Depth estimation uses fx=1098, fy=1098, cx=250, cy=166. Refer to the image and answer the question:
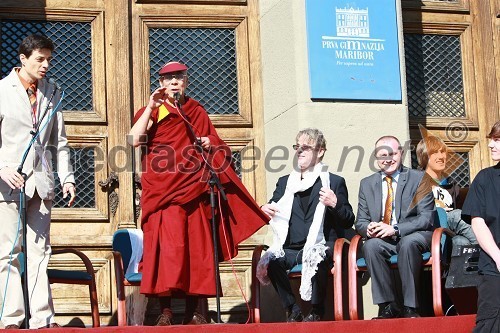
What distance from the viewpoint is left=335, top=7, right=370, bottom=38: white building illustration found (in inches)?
345

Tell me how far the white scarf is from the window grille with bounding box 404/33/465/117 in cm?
159

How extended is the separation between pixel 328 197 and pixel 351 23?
→ 1.71m

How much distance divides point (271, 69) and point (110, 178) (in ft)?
5.21

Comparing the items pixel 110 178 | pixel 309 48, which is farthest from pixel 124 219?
pixel 309 48

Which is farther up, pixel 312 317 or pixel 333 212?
pixel 333 212

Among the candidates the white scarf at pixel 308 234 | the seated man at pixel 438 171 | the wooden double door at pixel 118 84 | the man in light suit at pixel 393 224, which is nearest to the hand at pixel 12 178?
the wooden double door at pixel 118 84

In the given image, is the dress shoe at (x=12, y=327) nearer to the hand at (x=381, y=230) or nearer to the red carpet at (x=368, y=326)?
the red carpet at (x=368, y=326)

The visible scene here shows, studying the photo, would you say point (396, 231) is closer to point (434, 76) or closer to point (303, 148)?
point (303, 148)

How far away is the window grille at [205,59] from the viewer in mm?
9023

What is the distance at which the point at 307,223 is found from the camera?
7.97 metres

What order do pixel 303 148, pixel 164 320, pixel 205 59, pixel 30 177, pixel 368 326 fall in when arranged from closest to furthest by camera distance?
1. pixel 30 177
2. pixel 368 326
3. pixel 164 320
4. pixel 303 148
5. pixel 205 59

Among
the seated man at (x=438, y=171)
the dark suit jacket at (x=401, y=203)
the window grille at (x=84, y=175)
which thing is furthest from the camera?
the window grille at (x=84, y=175)

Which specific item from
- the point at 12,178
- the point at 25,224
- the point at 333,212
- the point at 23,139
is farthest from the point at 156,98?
the point at 333,212

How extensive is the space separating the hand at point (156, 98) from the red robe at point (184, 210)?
164 millimetres
